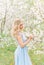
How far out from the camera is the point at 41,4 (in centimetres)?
407

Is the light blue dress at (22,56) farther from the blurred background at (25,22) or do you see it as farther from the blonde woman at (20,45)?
the blurred background at (25,22)

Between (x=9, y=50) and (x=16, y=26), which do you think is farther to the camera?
(x=9, y=50)

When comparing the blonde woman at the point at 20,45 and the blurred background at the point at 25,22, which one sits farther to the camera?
the blurred background at the point at 25,22

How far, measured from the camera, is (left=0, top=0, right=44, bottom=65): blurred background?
4.04 meters

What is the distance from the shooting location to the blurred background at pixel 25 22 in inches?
159

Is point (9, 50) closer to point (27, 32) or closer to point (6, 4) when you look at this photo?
point (27, 32)

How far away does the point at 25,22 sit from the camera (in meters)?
4.05

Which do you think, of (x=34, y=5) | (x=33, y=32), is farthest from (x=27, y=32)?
(x=34, y=5)

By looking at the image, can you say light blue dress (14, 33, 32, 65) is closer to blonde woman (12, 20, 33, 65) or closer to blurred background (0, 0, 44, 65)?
blonde woman (12, 20, 33, 65)

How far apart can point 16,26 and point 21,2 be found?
0.52m

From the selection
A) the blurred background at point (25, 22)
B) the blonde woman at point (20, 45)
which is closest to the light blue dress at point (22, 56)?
the blonde woman at point (20, 45)

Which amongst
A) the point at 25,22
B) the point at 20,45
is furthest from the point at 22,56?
the point at 25,22

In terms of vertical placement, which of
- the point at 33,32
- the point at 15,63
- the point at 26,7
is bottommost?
the point at 15,63

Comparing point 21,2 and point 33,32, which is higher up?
point 21,2
